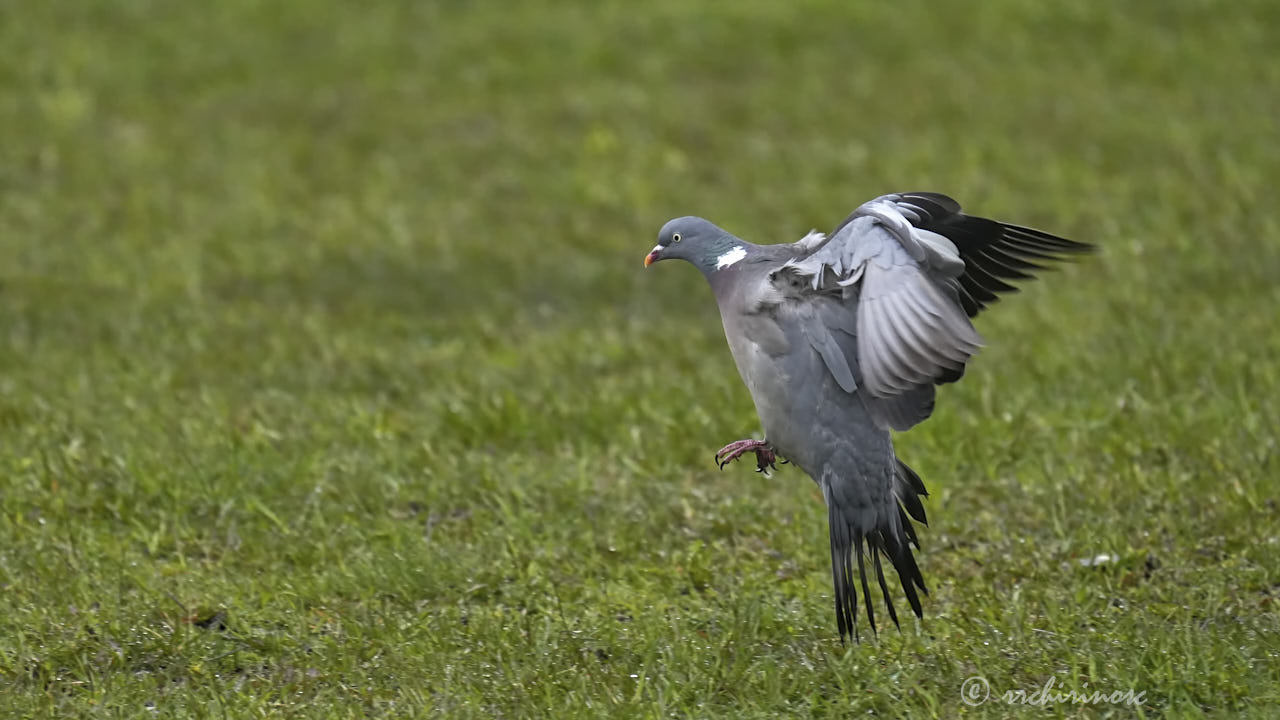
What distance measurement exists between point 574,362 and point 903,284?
402 cm

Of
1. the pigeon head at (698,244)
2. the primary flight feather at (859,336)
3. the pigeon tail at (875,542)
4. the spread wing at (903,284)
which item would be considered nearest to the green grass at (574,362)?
the pigeon tail at (875,542)

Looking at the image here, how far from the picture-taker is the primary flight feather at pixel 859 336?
187 inches

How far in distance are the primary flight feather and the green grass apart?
0.46 meters

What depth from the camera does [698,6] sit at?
49.0 ft

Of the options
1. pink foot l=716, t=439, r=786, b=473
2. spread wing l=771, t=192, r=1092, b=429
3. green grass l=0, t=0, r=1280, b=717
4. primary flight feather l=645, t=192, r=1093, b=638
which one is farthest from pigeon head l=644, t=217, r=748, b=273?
green grass l=0, t=0, r=1280, b=717

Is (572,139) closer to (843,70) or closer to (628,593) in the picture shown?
(843,70)

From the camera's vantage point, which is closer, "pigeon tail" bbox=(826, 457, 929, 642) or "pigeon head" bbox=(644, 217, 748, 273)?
"pigeon tail" bbox=(826, 457, 929, 642)

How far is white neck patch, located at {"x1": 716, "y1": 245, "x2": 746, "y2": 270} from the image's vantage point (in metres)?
5.32

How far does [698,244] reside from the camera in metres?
5.50

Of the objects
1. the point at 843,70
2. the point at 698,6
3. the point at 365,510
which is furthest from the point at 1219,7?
the point at 365,510

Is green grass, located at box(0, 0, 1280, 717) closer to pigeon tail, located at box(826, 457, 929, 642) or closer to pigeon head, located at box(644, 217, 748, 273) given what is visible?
pigeon tail, located at box(826, 457, 929, 642)

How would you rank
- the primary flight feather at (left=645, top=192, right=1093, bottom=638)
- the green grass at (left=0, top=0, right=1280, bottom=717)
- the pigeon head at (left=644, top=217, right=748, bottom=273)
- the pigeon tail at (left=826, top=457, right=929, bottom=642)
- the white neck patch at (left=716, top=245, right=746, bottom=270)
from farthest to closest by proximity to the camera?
1. the pigeon head at (left=644, top=217, right=748, bottom=273)
2. the white neck patch at (left=716, top=245, right=746, bottom=270)
3. the green grass at (left=0, top=0, right=1280, bottom=717)
4. the pigeon tail at (left=826, top=457, right=929, bottom=642)
5. the primary flight feather at (left=645, top=192, right=1093, bottom=638)

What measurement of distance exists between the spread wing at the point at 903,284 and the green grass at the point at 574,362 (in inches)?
38.1

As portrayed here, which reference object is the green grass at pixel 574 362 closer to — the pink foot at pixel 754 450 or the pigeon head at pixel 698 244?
the pink foot at pixel 754 450
